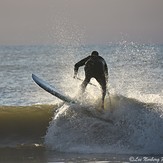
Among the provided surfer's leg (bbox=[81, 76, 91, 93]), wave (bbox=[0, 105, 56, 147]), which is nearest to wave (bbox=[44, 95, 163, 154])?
surfer's leg (bbox=[81, 76, 91, 93])

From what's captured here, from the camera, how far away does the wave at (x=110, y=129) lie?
1353 cm

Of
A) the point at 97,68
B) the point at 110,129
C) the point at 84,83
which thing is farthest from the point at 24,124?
the point at 110,129

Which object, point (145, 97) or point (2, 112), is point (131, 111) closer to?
point (145, 97)

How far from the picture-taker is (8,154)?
13719 millimetres

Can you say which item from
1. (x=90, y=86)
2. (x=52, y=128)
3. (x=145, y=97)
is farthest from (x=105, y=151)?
(x=145, y=97)

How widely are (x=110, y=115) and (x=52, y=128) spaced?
5.13ft

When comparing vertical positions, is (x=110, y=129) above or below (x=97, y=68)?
below

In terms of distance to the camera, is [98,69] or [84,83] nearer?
[98,69]

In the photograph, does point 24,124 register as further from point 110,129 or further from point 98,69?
point 110,129


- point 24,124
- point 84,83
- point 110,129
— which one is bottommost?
point 24,124

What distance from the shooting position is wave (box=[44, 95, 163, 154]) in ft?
44.4

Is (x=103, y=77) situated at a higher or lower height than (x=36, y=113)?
higher

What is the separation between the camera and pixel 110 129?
14188 mm

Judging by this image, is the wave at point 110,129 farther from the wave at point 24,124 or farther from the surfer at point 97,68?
the wave at point 24,124
